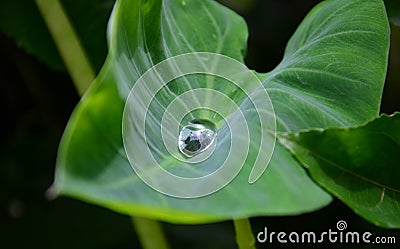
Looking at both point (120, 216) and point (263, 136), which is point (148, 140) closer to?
point (263, 136)

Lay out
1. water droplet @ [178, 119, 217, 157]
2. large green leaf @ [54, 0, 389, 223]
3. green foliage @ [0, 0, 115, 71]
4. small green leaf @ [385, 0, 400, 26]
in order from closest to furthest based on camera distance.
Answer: large green leaf @ [54, 0, 389, 223], water droplet @ [178, 119, 217, 157], small green leaf @ [385, 0, 400, 26], green foliage @ [0, 0, 115, 71]

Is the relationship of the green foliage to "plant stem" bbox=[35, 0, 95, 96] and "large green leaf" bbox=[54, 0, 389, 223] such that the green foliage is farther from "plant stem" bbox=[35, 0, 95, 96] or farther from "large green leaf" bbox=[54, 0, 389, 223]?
"large green leaf" bbox=[54, 0, 389, 223]

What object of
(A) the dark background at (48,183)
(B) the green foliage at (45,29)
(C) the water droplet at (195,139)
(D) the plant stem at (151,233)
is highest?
(C) the water droplet at (195,139)

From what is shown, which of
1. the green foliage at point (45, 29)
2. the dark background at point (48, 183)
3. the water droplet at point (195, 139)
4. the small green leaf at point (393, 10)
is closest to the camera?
the water droplet at point (195, 139)

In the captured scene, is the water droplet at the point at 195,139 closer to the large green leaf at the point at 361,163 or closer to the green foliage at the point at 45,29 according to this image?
the large green leaf at the point at 361,163

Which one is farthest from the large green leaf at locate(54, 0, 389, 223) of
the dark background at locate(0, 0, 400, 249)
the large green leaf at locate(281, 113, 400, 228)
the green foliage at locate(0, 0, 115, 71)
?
the dark background at locate(0, 0, 400, 249)

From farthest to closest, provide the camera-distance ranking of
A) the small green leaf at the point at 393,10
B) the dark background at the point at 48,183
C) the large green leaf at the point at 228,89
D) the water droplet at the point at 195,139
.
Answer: the dark background at the point at 48,183
the small green leaf at the point at 393,10
the water droplet at the point at 195,139
the large green leaf at the point at 228,89

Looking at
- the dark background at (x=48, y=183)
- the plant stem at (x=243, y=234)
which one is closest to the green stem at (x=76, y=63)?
the plant stem at (x=243, y=234)
